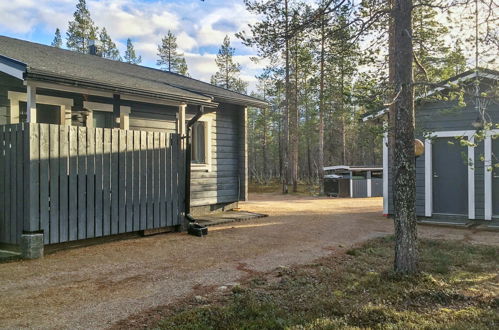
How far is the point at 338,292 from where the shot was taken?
4.06 m

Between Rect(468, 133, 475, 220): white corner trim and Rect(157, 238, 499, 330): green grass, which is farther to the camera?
Rect(468, 133, 475, 220): white corner trim

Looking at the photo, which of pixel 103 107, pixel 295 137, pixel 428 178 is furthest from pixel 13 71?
pixel 295 137

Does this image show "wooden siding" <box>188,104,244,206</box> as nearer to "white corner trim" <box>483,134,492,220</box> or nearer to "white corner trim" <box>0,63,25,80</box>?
"white corner trim" <box>0,63,25,80</box>

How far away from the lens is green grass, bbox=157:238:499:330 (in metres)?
3.17

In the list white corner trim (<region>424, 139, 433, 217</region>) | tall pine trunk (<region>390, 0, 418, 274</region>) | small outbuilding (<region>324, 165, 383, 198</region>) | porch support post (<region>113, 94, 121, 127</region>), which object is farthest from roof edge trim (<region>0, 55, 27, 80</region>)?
small outbuilding (<region>324, 165, 383, 198</region>)

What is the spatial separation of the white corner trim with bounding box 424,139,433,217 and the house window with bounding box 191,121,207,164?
606 centimetres

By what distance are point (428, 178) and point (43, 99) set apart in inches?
371

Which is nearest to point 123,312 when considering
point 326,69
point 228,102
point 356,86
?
point 356,86

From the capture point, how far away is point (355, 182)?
18.5 meters

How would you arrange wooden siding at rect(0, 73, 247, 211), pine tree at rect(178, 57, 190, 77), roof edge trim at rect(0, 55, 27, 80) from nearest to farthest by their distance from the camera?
roof edge trim at rect(0, 55, 27, 80) → wooden siding at rect(0, 73, 247, 211) → pine tree at rect(178, 57, 190, 77)

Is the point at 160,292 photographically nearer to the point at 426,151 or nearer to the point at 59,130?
the point at 59,130

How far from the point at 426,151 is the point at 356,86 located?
240 inches

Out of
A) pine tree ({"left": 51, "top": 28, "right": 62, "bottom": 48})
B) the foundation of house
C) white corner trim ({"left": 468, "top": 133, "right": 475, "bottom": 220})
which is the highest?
pine tree ({"left": 51, "top": 28, "right": 62, "bottom": 48})

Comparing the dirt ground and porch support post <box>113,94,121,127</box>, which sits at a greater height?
porch support post <box>113,94,121,127</box>
